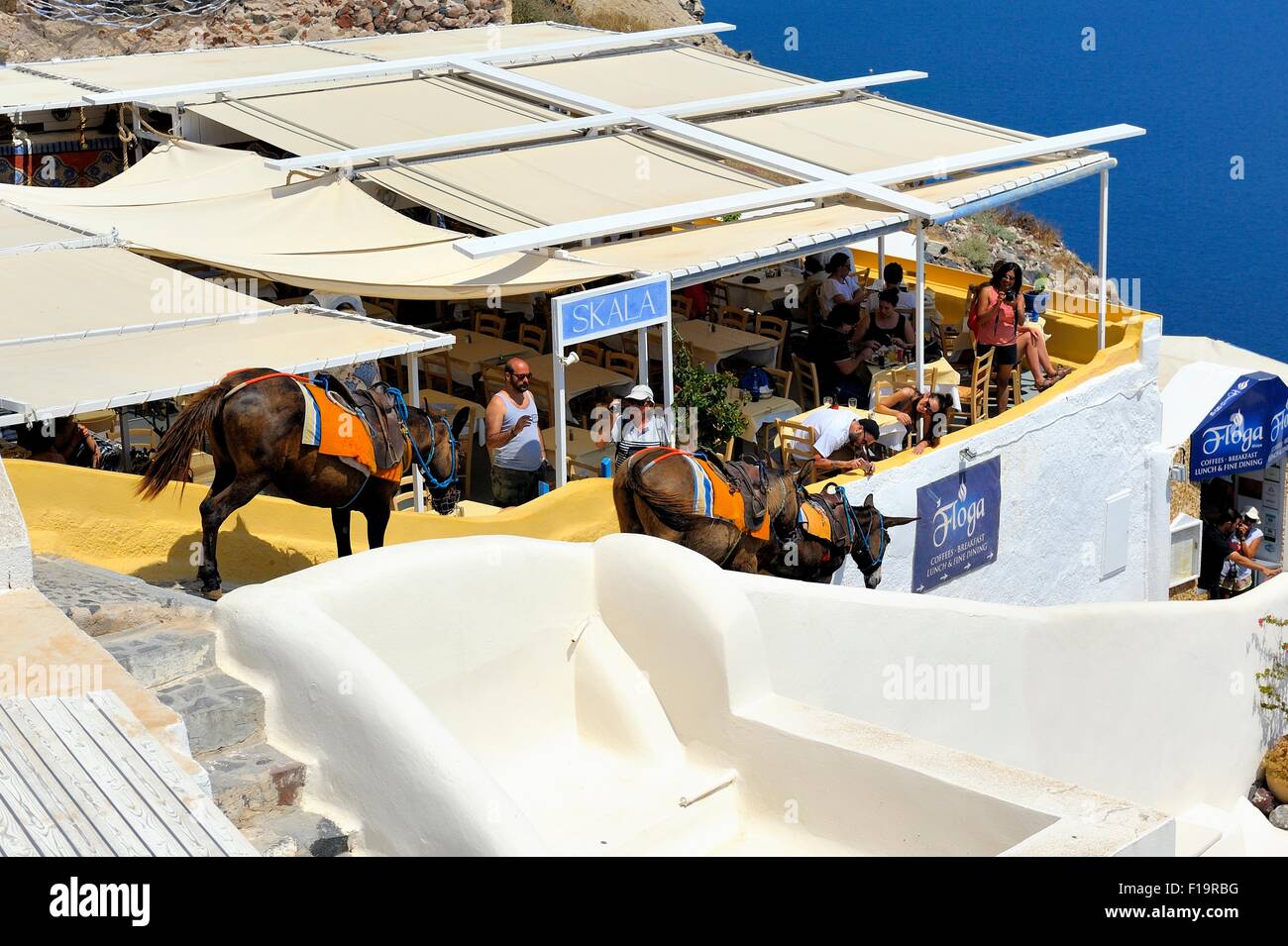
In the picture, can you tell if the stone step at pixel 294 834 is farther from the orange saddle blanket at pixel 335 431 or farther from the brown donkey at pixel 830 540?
the brown donkey at pixel 830 540

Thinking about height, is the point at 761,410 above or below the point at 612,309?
below

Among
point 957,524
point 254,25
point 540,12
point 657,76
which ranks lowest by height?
point 957,524

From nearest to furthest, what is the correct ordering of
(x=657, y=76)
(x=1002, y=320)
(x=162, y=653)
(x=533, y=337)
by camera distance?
(x=162, y=653) → (x=1002, y=320) → (x=533, y=337) → (x=657, y=76)

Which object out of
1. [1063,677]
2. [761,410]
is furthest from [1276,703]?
[761,410]

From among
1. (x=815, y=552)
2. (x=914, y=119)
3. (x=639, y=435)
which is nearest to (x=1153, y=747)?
(x=815, y=552)

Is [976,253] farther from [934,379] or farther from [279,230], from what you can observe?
[279,230]

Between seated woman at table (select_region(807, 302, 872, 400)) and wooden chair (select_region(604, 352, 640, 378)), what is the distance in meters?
1.61

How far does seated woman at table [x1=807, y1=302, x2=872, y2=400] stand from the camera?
15266mm

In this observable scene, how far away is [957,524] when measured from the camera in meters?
14.7

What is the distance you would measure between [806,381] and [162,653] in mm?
9178

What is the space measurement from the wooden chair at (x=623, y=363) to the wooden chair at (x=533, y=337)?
68cm

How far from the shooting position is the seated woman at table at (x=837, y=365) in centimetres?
1527

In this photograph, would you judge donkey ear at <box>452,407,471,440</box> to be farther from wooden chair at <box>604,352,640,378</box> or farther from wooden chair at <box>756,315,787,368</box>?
wooden chair at <box>756,315,787,368</box>
